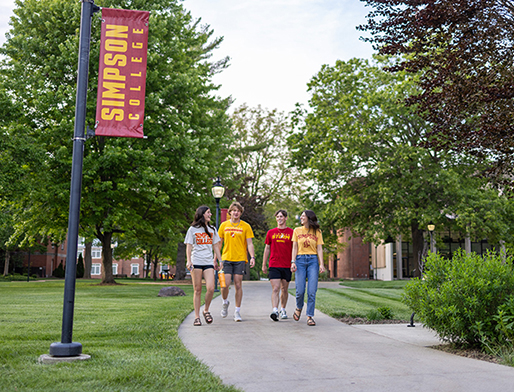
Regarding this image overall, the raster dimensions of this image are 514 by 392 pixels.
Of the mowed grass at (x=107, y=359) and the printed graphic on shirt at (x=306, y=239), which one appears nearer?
the mowed grass at (x=107, y=359)

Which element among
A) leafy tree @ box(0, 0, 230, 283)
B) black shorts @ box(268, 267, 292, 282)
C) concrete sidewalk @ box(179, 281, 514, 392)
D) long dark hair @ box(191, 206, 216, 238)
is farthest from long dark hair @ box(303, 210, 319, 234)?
leafy tree @ box(0, 0, 230, 283)

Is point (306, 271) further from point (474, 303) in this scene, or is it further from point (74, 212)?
point (74, 212)

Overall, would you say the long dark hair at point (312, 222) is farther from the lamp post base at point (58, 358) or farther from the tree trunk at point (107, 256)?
the tree trunk at point (107, 256)

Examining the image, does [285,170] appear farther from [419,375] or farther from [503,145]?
[419,375]

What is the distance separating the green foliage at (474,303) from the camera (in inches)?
244

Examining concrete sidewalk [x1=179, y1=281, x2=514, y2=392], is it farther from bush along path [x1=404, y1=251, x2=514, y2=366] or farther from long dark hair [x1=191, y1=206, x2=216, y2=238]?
long dark hair [x1=191, y1=206, x2=216, y2=238]

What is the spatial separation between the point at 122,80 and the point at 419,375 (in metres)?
4.92

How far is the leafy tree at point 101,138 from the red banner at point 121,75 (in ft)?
48.0

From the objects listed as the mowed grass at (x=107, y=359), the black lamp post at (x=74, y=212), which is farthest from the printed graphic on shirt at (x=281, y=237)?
the black lamp post at (x=74, y=212)

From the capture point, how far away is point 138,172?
21.9 metres

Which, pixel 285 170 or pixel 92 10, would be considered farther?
pixel 285 170

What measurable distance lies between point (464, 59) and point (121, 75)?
6836mm

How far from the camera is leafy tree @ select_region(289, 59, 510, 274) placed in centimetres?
2495

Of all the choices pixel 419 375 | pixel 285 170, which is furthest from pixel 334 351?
pixel 285 170
